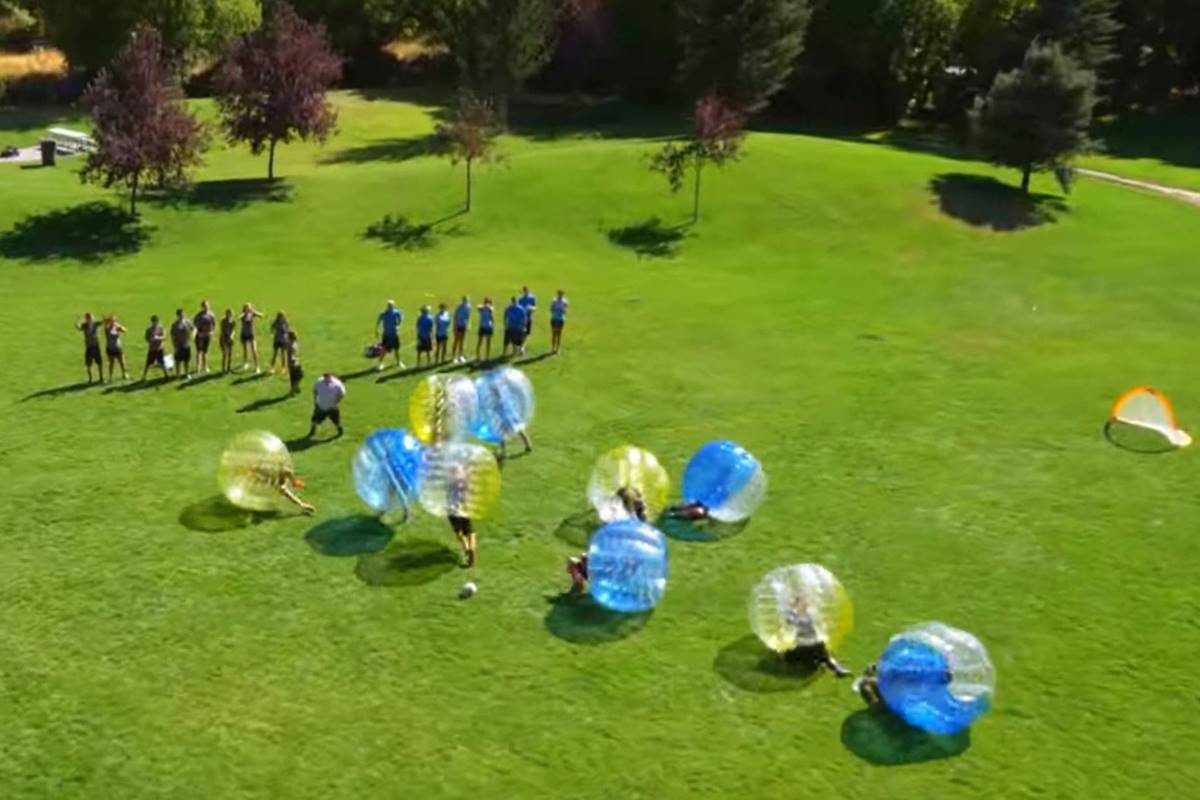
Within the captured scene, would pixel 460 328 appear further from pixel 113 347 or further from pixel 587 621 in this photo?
pixel 587 621

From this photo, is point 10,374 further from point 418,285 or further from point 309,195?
point 309,195

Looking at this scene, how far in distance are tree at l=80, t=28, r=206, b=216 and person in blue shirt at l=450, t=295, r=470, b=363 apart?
49.5 ft

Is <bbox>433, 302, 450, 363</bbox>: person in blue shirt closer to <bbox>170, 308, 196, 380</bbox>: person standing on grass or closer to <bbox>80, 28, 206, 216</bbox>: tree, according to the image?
<bbox>170, 308, 196, 380</bbox>: person standing on grass

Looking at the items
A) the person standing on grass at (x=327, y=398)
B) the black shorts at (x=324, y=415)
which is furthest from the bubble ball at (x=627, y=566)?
the black shorts at (x=324, y=415)

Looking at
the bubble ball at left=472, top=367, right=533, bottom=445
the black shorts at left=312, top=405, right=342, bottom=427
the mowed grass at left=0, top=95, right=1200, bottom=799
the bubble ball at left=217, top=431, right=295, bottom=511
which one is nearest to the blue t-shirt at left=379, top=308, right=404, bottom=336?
the mowed grass at left=0, top=95, right=1200, bottom=799

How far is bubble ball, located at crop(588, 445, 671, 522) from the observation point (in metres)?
20.7

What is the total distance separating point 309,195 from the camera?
4341 centimetres

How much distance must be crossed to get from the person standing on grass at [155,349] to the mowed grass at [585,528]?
3.84ft

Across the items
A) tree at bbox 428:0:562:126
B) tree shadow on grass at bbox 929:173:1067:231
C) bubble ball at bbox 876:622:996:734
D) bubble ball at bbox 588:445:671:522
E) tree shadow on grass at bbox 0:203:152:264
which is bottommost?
bubble ball at bbox 876:622:996:734

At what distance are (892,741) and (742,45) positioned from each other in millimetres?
45300

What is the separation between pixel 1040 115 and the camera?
45.4 metres

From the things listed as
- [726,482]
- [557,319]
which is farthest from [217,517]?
[557,319]

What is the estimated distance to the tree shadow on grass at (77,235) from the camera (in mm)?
37812

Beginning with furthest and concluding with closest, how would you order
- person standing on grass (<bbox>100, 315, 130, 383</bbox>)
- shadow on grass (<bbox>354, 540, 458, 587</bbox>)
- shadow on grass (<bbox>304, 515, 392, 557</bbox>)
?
person standing on grass (<bbox>100, 315, 130, 383</bbox>)
shadow on grass (<bbox>304, 515, 392, 557</bbox>)
shadow on grass (<bbox>354, 540, 458, 587</bbox>)
